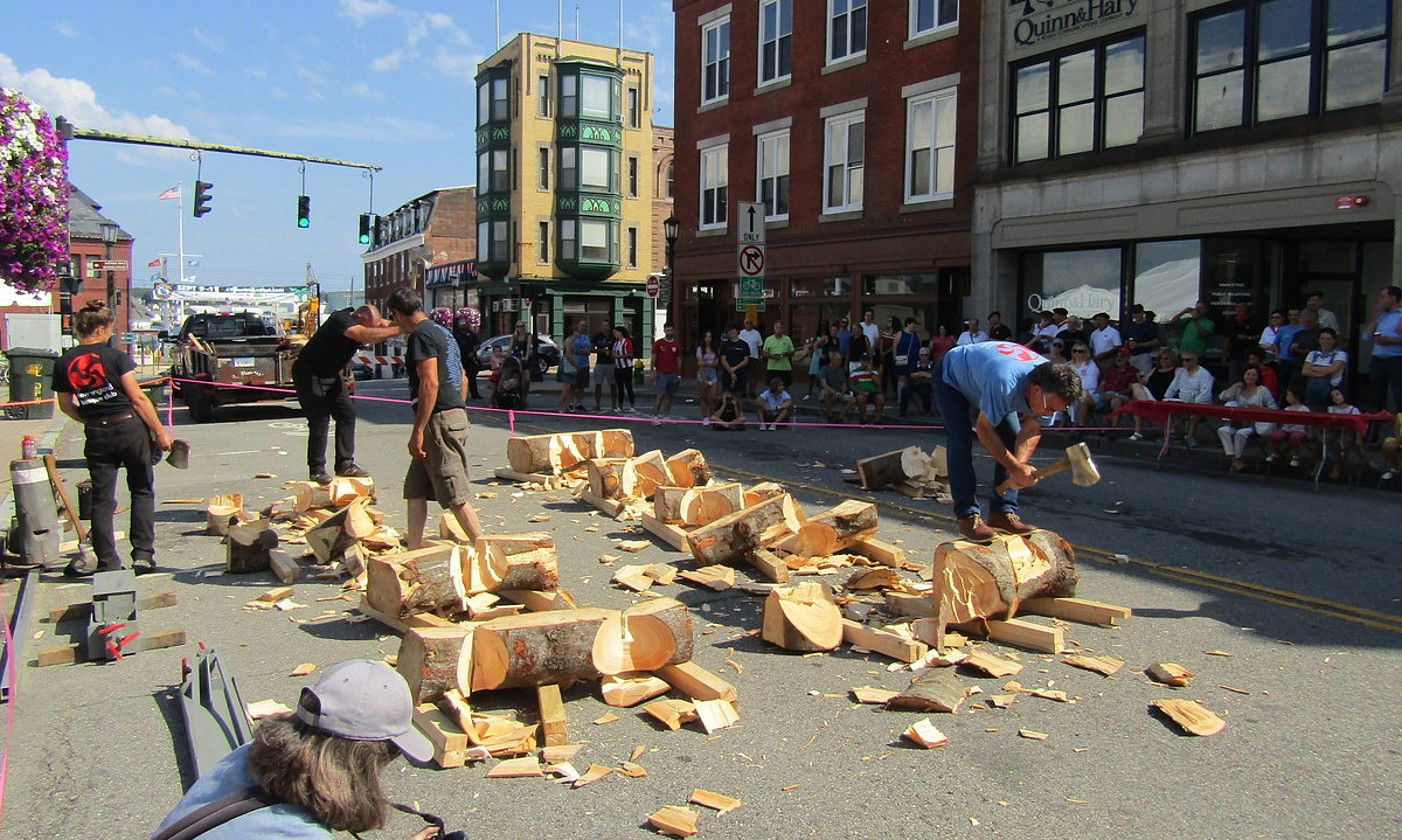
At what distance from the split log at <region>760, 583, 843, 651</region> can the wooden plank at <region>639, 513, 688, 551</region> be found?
2201 millimetres

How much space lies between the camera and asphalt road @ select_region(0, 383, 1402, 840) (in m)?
3.83

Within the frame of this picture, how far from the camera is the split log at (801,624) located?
5.57 m

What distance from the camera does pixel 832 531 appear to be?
23.8 feet

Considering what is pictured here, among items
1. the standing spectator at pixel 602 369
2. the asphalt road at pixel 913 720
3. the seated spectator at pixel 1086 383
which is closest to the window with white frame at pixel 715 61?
the standing spectator at pixel 602 369

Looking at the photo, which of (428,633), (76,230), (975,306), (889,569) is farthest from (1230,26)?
(76,230)

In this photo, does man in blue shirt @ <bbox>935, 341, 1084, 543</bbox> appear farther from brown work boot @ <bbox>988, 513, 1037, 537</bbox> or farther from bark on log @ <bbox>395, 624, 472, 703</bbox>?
bark on log @ <bbox>395, 624, 472, 703</bbox>

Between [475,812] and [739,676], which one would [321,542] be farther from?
[475,812]

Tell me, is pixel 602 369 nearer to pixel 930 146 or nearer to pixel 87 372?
pixel 930 146

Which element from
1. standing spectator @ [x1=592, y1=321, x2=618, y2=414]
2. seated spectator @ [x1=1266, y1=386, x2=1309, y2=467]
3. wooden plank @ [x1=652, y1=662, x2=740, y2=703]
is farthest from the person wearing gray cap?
standing spectator @ [x1=592, y1=321, x2=618, y2=414]

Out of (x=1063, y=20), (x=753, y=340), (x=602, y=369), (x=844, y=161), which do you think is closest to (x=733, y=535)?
(x=602, y=369)

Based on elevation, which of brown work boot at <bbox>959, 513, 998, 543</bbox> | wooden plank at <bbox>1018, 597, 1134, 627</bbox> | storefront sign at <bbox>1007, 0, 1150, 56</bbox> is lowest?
wooden plank at <bbox>1018, 597, 1134, 627</bbox>

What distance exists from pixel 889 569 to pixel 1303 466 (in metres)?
8.60

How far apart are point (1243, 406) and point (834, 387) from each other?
7216 mm

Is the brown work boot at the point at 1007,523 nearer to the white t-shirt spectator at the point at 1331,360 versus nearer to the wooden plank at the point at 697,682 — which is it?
the wooden plank at the point at 697,682
